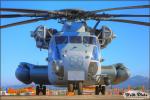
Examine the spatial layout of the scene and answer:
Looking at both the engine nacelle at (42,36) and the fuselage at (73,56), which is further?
the engine nacelle at (42,36)

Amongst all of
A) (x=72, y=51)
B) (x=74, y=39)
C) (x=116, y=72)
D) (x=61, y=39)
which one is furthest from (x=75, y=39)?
(x=116, y=72)

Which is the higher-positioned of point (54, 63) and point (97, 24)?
point (97, 24)

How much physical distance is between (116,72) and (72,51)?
258 inches

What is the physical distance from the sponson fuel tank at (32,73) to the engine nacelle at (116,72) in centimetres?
432

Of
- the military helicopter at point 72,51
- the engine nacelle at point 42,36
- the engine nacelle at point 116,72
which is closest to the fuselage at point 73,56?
the military helicopter at point 72,51

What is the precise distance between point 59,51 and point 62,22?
3278 mm

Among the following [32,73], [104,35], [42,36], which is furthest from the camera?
[32,73]

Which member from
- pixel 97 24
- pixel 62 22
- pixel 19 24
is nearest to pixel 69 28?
pixel 62 22

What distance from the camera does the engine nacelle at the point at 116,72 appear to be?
28.0m

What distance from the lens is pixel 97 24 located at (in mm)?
27359

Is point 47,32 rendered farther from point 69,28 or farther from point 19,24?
point 19,24

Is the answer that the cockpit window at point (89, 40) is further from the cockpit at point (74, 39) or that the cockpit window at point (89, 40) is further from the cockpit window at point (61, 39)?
the cockpit window at point (61, 39)

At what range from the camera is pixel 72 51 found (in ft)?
75.7

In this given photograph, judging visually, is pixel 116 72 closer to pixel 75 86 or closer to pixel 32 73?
pixel 32 73
